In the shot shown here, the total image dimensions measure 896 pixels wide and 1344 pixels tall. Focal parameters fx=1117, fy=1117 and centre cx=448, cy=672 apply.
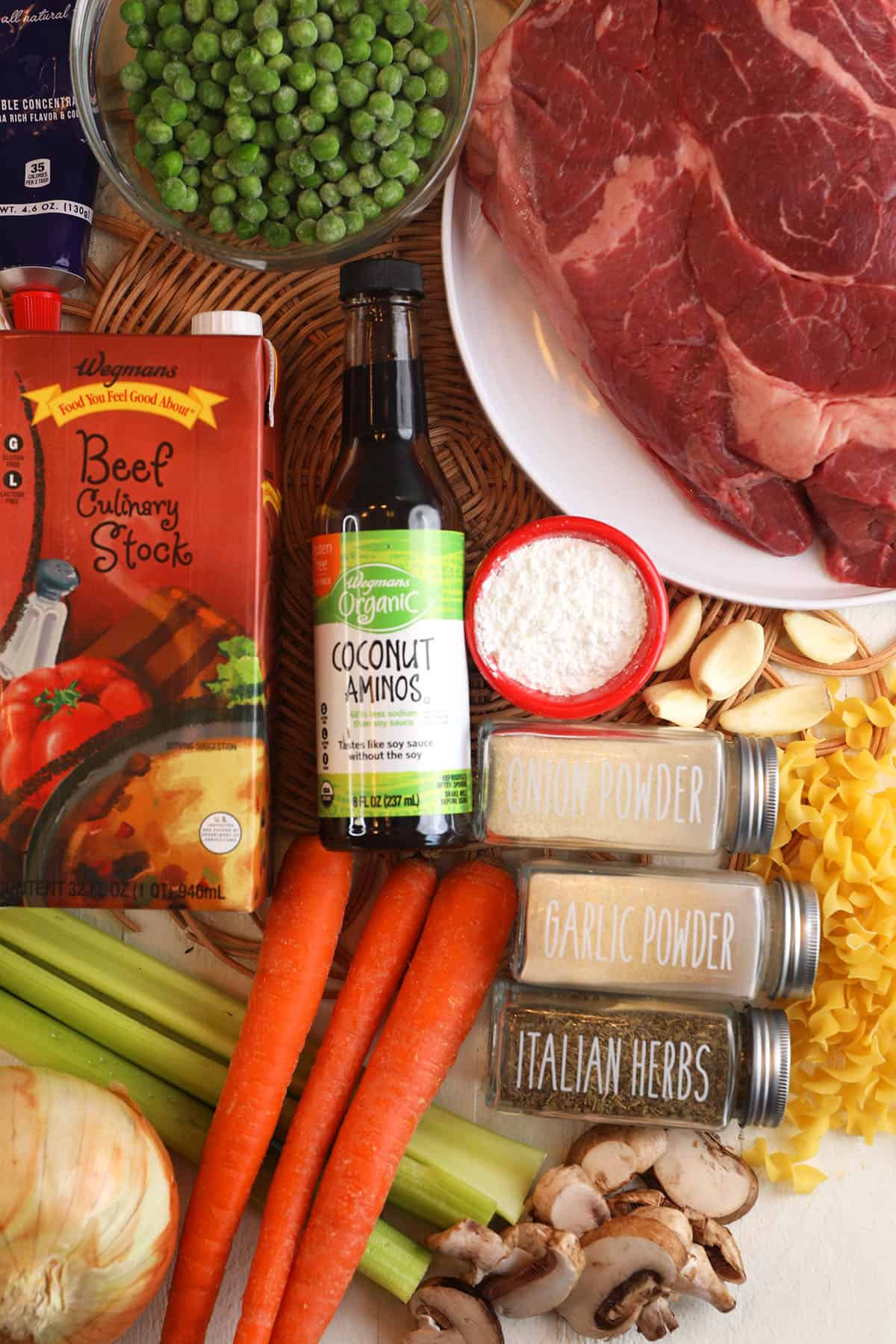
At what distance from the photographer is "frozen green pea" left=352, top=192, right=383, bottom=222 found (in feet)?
4.11

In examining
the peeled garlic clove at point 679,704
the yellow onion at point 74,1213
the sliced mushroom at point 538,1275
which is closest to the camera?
the yellow onion at point 74,1213

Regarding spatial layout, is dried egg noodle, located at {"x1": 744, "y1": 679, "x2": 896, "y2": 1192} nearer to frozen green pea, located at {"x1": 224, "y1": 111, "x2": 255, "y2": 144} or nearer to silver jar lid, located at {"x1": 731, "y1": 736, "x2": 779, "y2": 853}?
silver jar lid, located at {"x1": 731, "y1": 736, "x2": 779, "y2": 853}

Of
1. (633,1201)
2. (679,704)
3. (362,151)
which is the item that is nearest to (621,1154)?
(633,1201)

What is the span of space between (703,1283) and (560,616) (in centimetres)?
76

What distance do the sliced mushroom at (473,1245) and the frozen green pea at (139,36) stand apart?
1356mm

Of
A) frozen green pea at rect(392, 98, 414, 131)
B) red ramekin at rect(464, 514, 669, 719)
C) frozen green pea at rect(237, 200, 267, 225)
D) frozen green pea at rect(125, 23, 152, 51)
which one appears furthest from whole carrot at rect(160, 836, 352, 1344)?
frozen green pea at rect(125, 23, 152, 51)

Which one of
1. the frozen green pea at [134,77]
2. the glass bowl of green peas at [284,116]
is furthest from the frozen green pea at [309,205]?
the frozen green pea at [134,77]

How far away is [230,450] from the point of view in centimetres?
121

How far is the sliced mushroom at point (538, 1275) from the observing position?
4.03ft

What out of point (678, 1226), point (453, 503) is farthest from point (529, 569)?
point (678, 1226)

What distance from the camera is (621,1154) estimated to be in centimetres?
131

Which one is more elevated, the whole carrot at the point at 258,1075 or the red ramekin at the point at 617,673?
the red ramekin at the point at 617,673

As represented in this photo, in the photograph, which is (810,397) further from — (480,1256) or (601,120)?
(480,1256)

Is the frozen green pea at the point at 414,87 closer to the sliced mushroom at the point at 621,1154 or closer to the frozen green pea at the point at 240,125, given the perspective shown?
the frozen green pea at the point at 240,125
